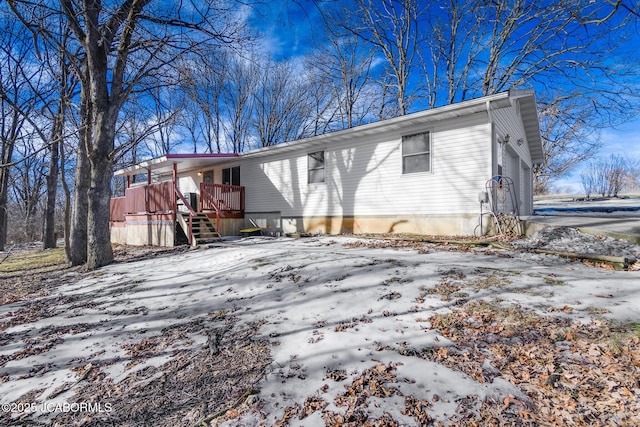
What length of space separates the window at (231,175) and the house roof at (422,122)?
0.53m

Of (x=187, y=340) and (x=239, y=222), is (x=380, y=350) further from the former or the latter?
(x=239, y=222)

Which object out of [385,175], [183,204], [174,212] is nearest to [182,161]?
[183,204]

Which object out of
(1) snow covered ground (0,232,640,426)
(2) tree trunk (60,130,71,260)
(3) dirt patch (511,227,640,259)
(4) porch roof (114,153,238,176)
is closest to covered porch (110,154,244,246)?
(4) porch roof (114,153,238,176)

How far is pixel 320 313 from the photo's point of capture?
10.9 feet

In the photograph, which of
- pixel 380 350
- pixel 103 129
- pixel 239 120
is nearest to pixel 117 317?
pixel 380 350

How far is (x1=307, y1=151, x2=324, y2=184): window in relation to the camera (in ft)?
34.9

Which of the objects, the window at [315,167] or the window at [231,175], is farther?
the window at [231,175]

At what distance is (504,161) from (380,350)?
27.6 ft

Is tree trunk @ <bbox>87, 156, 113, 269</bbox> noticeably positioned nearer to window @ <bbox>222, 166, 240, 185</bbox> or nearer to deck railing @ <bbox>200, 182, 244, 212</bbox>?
deck railing @ <bbox>200, 182, 244, 212</bbox>

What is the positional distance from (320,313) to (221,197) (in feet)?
32.2

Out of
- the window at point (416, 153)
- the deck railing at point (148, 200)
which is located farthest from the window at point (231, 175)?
the window at point (416, 153)

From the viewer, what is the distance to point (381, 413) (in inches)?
72.4

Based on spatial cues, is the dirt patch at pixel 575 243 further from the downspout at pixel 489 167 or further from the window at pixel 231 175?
the window at pixel 231 175

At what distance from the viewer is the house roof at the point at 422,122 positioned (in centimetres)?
718
